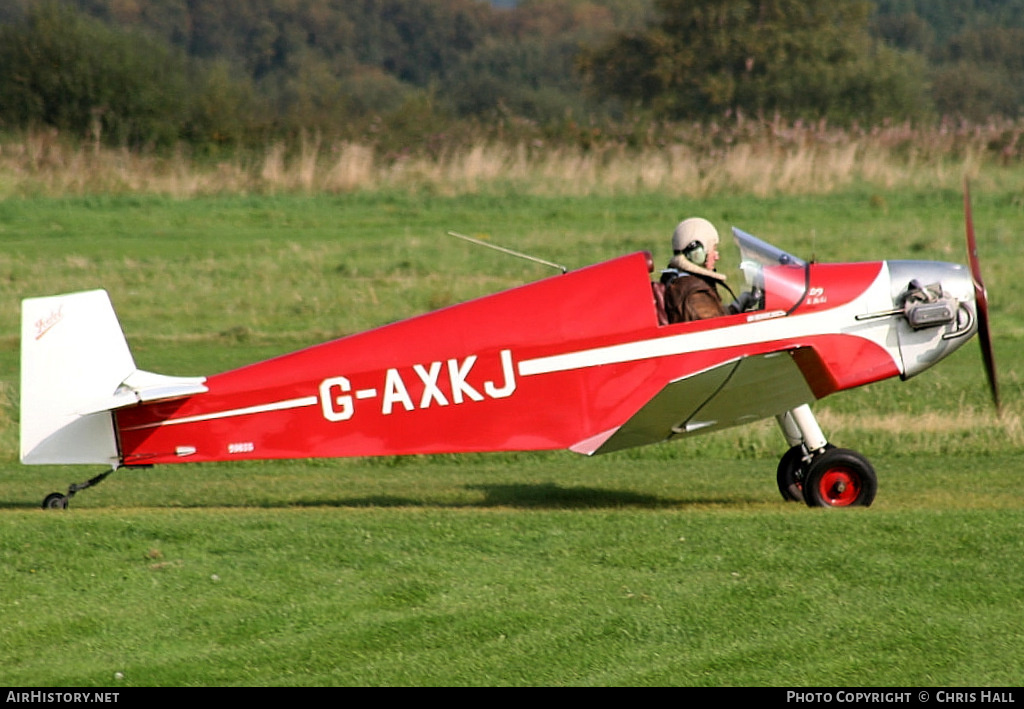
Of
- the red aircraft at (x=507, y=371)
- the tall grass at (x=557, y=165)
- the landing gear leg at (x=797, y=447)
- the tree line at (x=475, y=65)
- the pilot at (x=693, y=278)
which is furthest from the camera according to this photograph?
the tree line at (x=475, y=65)

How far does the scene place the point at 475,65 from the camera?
75125mm

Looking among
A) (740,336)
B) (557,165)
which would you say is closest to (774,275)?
(740,336)

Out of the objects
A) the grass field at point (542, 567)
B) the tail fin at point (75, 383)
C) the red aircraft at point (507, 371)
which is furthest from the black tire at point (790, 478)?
the tail fin at point (75, 383)

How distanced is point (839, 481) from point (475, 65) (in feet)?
223

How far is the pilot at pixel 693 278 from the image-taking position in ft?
29.4

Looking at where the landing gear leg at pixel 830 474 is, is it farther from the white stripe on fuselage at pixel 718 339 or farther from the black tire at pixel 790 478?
the white stripe on fuselage at pixel 718 339

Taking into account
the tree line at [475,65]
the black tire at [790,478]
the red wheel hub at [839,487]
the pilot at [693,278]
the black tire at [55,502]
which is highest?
the pilot at [693,278]

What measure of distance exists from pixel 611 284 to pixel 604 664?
2.98 meters

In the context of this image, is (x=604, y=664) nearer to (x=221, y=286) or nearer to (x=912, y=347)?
(x=912, y=347)

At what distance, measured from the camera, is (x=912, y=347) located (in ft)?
29.4

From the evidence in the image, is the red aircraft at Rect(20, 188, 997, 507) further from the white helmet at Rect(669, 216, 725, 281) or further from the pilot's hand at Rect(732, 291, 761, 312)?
the white helmet at Rect(669, 216, 725, 281)

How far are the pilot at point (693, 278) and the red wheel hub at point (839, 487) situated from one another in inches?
48.4

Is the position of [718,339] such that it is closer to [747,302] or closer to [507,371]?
[747,302]

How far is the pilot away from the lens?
8.97m
